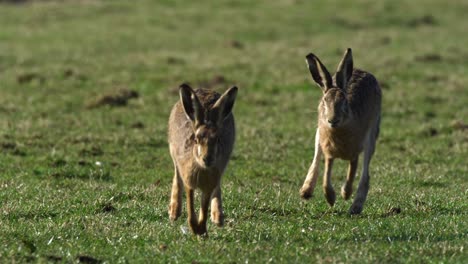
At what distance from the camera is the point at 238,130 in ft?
60.2

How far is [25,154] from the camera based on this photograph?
15.7 metres

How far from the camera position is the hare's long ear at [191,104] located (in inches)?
334

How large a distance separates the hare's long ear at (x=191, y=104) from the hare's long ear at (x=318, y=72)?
208 cm

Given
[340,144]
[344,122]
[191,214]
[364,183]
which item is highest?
[344,122]

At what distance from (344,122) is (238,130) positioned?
27.3 ft

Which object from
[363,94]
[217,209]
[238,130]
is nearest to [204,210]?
[217,209]

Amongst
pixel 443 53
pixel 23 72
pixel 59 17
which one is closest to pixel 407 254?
pixel 23 72

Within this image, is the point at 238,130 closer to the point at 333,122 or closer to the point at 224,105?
the point at 333,122

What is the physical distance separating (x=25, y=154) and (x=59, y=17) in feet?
81.2

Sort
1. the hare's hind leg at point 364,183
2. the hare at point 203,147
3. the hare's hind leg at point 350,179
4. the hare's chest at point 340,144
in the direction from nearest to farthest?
the hare at point 203,147 → the hare's chest at point 340,144 → the hare's hind leg at point 364,183 → the hare's hind leg at point 350,179

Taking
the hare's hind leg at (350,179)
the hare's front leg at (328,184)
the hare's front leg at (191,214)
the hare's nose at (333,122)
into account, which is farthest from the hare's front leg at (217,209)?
the hare's hind leg at (350,179)

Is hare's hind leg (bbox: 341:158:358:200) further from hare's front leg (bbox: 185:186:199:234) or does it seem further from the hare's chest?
hare's front leg (bbox: 185:186:199:234)

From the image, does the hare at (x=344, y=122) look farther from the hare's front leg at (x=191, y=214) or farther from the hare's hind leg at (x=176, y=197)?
the hare's front leg at (x=191, y=214)

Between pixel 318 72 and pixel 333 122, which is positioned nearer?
pixel 333 122
